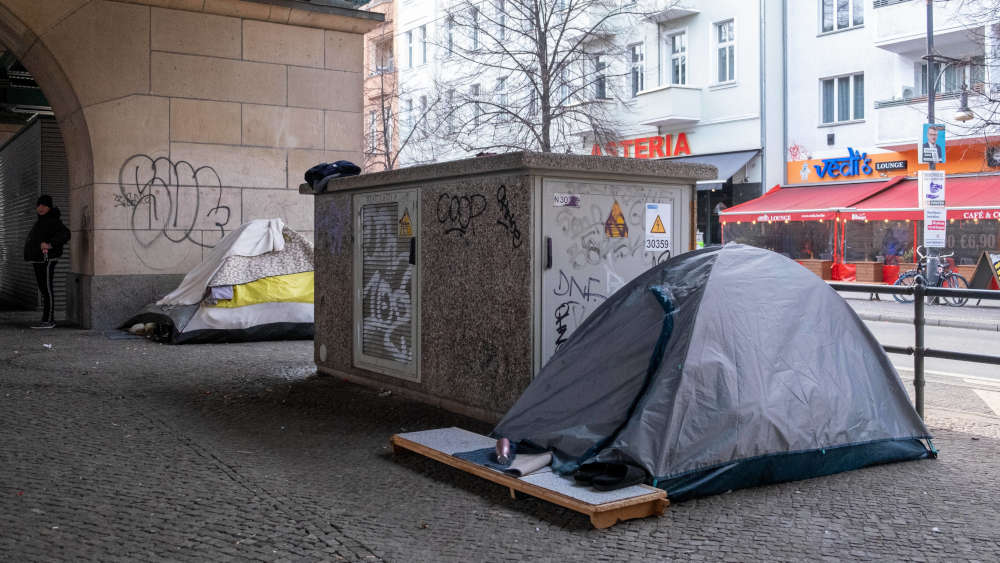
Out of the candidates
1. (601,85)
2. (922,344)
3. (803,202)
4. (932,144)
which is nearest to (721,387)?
(922,344)

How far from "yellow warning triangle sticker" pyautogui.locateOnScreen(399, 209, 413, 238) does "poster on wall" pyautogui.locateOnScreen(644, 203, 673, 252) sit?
193cm

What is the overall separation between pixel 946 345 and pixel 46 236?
12674 millimetres

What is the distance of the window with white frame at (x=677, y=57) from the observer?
106ft

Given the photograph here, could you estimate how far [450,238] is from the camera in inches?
279

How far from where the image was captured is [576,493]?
461cm

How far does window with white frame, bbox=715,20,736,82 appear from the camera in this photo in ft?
100

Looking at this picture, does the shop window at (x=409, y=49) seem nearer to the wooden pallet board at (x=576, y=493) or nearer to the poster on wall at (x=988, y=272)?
the poster on wall at (x=988, y=272)

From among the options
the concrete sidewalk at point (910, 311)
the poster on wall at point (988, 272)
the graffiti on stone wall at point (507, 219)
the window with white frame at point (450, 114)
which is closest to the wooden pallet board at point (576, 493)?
the graffiti on stone wall at point (507, 219)

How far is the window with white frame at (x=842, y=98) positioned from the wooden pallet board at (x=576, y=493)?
2530 cm

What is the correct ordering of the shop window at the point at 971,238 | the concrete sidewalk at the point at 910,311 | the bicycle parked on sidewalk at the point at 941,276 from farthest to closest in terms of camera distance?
the shop window at the point at 971,238 → the bicycle parked on sidewalk at the point at 941,276 → the concrete sidewalk at the point at 910,311

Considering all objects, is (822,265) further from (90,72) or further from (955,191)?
(90,72)

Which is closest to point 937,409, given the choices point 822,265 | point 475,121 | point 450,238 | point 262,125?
point 450,238

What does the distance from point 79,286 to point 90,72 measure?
3048 mm

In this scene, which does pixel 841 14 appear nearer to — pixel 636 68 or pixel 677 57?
pixel 677 57
